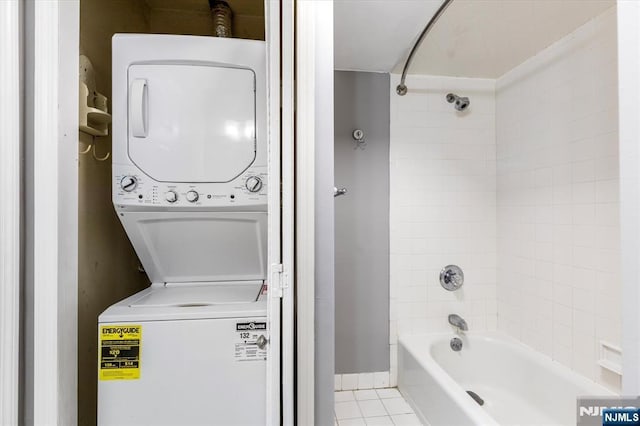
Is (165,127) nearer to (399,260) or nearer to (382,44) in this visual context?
(382,44)

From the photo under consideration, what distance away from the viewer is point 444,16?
5.11ft

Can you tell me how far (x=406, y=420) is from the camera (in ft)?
6.02

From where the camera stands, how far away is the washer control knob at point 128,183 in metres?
1.22

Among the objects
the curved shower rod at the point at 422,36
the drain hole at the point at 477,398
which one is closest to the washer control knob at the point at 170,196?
the curved shower rod at the point at 422,36

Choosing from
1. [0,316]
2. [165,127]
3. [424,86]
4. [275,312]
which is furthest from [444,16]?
[0,316]

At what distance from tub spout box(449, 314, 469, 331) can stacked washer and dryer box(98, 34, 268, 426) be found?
4.95 ft

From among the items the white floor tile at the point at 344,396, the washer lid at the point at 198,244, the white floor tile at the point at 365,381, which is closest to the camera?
the washer lid at the point at 198,244

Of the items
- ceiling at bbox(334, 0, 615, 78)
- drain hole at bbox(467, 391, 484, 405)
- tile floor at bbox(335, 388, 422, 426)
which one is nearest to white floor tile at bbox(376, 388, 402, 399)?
tile floor at bbox(335, 388, 422, 426)

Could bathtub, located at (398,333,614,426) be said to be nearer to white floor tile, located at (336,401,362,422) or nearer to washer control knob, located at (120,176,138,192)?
white floor tile, located at (336,401,362,422)

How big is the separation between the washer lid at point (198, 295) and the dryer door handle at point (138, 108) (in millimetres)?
685

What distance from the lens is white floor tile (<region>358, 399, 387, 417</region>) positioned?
6.21ft

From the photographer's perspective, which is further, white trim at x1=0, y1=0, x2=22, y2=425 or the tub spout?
the tub spout

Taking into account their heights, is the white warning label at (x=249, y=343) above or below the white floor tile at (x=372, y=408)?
above

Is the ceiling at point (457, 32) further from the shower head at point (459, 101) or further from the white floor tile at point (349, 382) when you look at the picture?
the white floor tile at point (349, 382)
